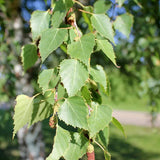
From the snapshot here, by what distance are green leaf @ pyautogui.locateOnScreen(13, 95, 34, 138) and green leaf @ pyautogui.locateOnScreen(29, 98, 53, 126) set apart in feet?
0.04

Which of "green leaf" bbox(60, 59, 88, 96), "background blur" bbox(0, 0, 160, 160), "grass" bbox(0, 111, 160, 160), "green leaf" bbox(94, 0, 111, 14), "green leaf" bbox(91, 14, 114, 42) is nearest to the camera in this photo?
"green leaf" bbox(60, 59, 88, 96)

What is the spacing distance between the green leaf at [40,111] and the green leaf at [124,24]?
0.46 metres

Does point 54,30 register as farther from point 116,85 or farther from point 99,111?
point 116,85

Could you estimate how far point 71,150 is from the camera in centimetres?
59

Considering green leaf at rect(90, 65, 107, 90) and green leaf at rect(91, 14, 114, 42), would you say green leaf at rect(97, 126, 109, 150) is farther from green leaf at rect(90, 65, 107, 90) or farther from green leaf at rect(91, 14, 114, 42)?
green leaf at rect(91, 14, 114, 42)

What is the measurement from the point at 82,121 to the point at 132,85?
2.86 meters

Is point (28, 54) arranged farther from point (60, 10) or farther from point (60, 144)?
point (60, 144)

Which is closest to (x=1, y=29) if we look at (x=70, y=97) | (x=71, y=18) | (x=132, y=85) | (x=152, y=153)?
(x=71, y=18)

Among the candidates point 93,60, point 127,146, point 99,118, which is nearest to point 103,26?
point 93,60

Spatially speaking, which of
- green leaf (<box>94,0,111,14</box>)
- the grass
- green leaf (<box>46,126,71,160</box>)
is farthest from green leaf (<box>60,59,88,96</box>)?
the grass

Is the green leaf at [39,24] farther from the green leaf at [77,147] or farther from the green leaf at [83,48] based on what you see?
the green leaf at [77,147]

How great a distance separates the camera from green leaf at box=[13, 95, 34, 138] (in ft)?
1.97

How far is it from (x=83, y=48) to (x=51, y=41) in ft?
0.27

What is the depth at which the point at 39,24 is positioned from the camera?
69 centimetres
